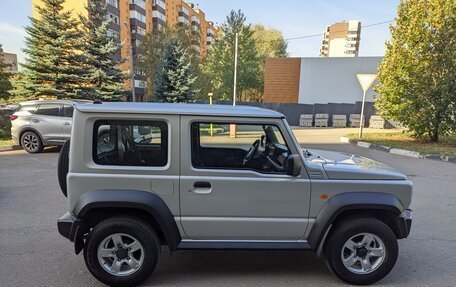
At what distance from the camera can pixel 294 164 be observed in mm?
2848

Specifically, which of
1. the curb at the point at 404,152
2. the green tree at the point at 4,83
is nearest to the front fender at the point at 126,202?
the curb at the point at 404,152

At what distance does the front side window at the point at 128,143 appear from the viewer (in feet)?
9.45

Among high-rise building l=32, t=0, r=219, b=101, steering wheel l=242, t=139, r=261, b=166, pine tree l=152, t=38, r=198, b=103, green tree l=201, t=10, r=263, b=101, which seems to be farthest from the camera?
high-rise building l=32, t=0, r=219, b=101

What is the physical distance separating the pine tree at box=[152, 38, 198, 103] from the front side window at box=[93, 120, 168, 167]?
18.4m

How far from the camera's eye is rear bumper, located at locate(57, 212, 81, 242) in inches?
114

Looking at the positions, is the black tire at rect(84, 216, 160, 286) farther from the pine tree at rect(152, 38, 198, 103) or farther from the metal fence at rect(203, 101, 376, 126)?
the metal fence at rect(203, 101, 376, 126)

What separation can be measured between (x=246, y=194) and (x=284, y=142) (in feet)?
2.06

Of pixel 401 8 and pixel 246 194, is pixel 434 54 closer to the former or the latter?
pixel 401 8

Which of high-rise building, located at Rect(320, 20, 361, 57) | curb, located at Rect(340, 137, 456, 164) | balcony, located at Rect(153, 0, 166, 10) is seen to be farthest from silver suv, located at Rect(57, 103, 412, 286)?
high-rise building, located at Rect(320, 20, 361, 57)

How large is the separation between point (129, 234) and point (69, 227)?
603 millimetres

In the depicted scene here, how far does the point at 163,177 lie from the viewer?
9.46 feet

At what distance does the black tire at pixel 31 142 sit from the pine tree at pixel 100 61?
24.0 ft

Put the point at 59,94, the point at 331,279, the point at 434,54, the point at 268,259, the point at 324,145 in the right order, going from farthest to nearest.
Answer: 1. the point at 59,94
2. the point at 324,145
3. the point at 434,54
4. the point at 268,259
5. the point at 331,279

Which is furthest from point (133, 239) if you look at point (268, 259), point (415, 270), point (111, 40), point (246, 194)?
point (111, 40)
